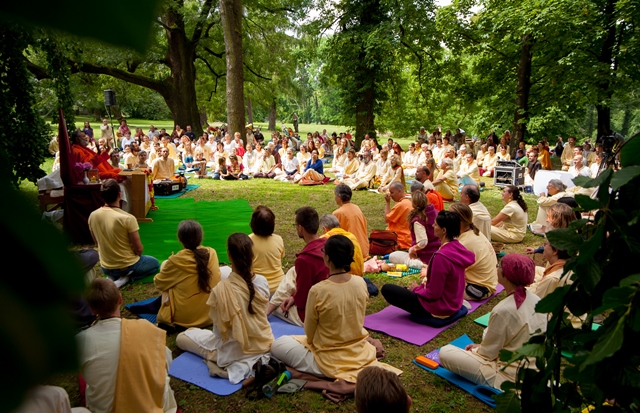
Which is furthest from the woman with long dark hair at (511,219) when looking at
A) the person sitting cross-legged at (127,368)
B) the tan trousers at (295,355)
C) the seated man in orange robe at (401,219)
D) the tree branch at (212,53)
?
the tree branch at (212,53)

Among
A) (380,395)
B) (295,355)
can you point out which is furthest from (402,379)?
(380,395)

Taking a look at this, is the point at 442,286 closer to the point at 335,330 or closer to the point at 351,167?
the point at 335,330

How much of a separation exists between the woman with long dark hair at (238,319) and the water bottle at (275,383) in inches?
10.3

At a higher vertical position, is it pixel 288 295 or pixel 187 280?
pixel 187 280

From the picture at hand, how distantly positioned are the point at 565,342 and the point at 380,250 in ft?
20.6

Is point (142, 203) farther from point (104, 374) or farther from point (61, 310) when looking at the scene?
point (61, 310)

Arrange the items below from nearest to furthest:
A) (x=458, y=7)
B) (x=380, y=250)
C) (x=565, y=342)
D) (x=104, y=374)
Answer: (x=565, y=342)
(x=104, y=374)
(x=380, y=250)
(x=458, y=7)

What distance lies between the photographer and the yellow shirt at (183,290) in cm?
487

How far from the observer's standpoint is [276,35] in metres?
23.8

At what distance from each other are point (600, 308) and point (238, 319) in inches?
129

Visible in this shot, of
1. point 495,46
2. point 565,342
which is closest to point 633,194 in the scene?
point 565,342

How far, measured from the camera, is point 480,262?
598cm

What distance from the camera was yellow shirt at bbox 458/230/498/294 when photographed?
233 inches

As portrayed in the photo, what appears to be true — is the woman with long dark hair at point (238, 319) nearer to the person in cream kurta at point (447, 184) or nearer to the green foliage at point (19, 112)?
the green foliage at point (19, 112)
